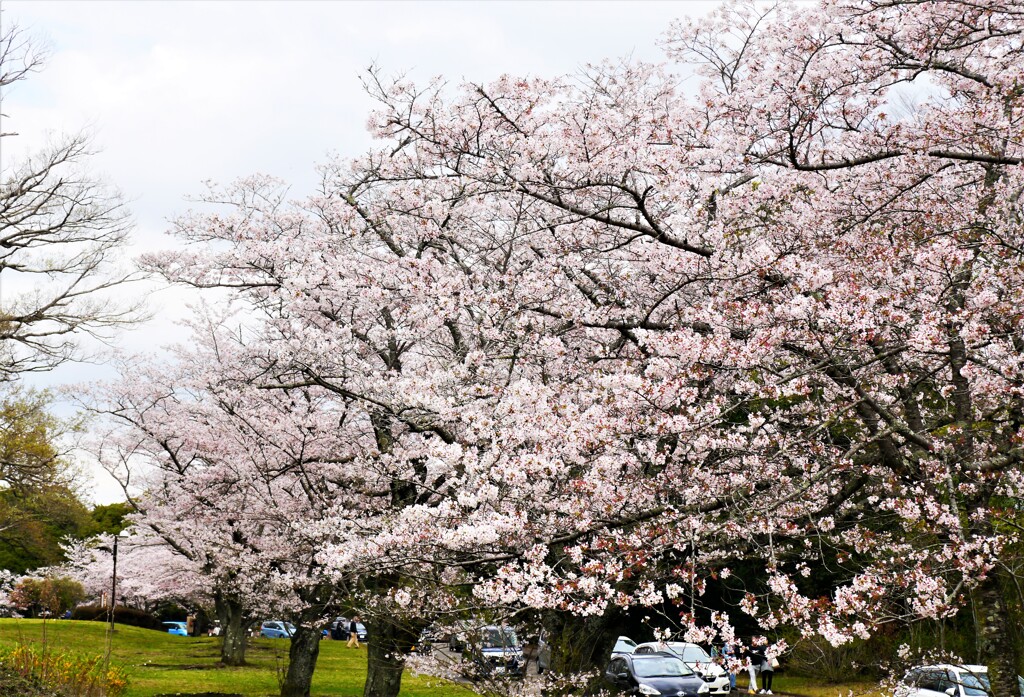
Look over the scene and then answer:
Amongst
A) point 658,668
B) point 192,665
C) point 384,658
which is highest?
point 384,658

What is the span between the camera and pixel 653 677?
54.4 ft

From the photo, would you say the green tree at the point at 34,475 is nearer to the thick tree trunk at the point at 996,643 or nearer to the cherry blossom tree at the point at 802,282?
the cherry blossom tree at the point at 802,282

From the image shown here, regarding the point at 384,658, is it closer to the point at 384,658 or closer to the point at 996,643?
the point at 384,658

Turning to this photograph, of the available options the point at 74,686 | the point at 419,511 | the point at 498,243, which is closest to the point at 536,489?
the point at 419,511

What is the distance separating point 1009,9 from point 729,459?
174 inches

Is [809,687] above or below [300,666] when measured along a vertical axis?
below

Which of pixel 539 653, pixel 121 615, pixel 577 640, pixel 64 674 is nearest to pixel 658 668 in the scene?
pixel 539 653

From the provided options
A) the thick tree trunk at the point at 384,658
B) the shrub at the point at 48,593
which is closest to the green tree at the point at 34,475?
the shrub at the point at 48,593

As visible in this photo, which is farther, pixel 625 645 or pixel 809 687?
pixel 625 645

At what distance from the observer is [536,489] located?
734 cm

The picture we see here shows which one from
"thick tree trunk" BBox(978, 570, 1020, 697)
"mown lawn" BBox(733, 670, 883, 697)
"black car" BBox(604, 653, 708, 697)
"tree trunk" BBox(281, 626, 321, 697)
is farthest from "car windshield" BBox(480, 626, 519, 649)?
"mown lawn" BBox(733, 670, 883, 697)

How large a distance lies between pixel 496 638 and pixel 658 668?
842 cm

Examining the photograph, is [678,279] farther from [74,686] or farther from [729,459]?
[74,686]

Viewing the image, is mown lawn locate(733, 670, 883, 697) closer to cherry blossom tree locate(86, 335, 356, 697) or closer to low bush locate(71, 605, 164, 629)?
cherry blossom tree locate(86, 335, 356, 697)
